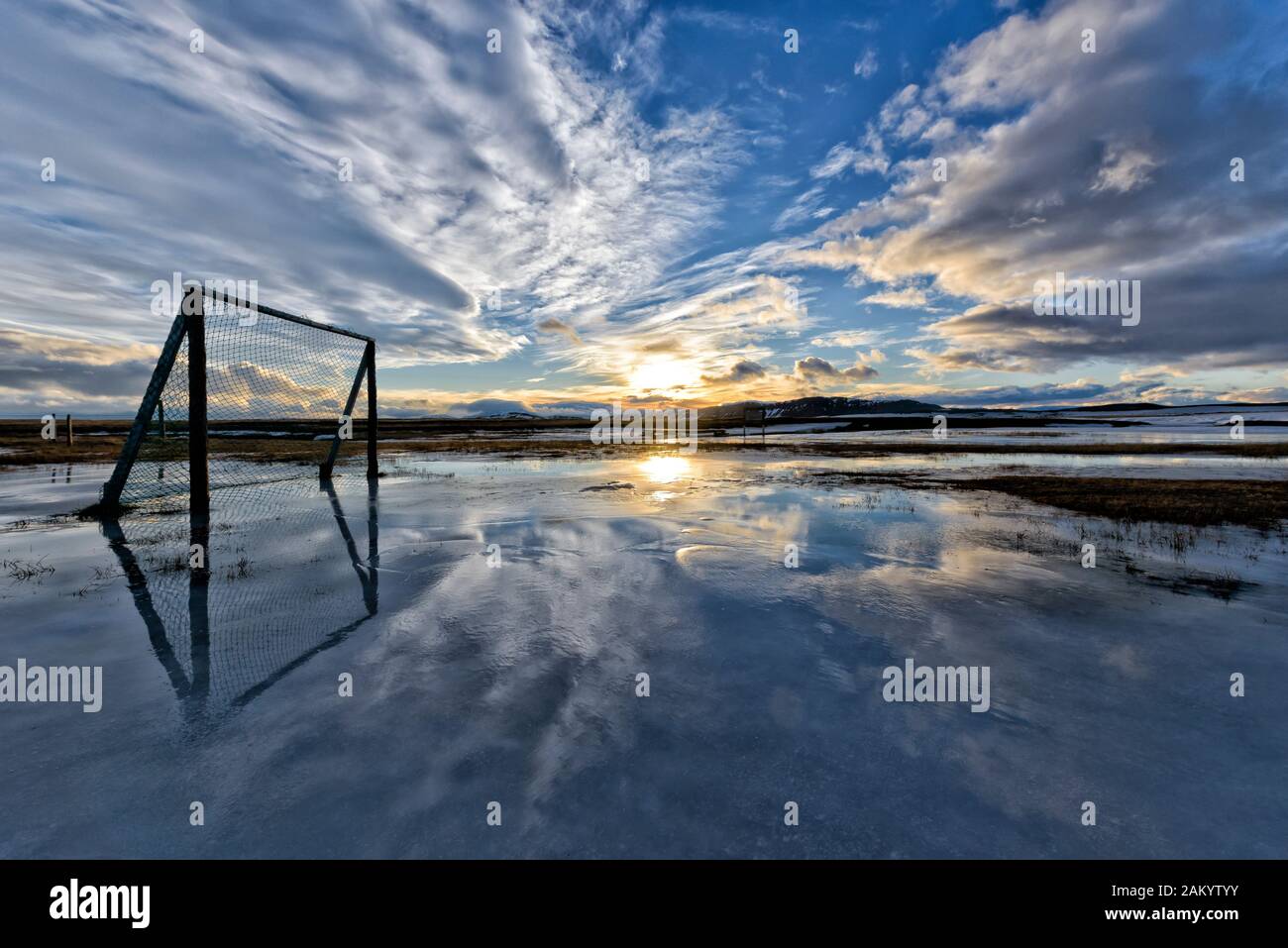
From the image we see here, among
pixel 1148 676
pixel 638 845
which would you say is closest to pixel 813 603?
pixel 1148 676

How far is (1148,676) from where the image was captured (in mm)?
5258

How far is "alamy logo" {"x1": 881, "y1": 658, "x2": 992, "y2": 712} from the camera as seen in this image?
193 inches

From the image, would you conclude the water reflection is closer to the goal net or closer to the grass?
the grass

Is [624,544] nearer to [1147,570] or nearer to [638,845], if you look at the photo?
[638,845]

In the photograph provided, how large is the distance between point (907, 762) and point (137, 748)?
6.04 meters

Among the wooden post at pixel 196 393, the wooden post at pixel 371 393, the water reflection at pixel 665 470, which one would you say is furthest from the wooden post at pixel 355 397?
the water reflection at pixel 665 470

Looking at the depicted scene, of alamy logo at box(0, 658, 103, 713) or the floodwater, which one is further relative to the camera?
alamy logo at box(0, 658, 103, 713)

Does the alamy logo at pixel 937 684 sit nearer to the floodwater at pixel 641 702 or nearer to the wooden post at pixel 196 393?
the floodwater at pixel 641 702
